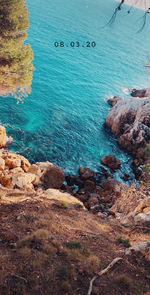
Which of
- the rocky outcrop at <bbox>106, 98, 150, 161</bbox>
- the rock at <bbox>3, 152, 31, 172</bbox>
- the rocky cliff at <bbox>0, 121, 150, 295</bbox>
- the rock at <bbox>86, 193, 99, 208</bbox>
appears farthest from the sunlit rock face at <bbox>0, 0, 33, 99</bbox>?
the rocky outcrop at <bbox>106, 98, 150, 161</bbox>

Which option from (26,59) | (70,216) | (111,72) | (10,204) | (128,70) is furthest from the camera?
(128,70)

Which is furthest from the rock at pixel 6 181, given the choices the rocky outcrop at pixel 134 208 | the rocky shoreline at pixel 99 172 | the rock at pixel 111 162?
the rock at pixel 111 162

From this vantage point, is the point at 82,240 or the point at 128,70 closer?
the point at 82,240

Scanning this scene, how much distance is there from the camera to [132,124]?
3250 centimetres

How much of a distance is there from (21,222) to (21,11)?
18789 mm

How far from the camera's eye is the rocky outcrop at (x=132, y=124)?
97.5 feet

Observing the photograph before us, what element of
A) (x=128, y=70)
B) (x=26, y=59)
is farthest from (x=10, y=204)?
(x=128, y=70)

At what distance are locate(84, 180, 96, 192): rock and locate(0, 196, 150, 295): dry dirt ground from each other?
11.0m

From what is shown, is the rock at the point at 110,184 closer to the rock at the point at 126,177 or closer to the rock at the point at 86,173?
the rock at the point at 86,173

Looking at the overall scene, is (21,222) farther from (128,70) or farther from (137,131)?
(128,70)

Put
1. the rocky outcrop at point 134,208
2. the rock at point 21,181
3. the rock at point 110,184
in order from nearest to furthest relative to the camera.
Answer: the rocky outcrop at point 134,208 < the rock at point 21,181 < the rock at point 110,184

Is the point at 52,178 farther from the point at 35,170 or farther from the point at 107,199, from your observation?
the point at 107,199

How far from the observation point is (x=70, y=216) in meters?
11.6

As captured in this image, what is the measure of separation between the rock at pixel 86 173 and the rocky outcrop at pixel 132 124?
9.33 metres
